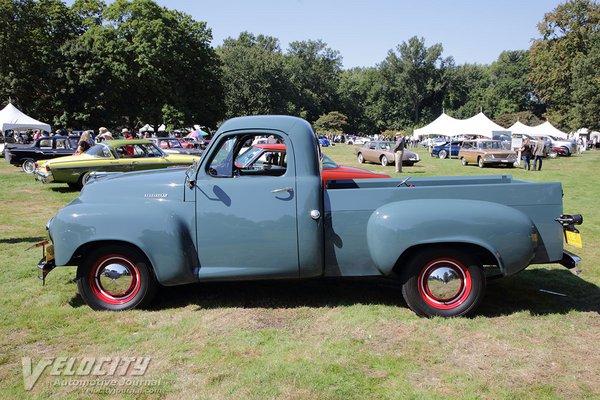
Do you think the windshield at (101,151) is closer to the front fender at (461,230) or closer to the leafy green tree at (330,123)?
the front fender at (461,230)

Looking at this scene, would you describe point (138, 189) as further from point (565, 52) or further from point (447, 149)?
point (565, 52)

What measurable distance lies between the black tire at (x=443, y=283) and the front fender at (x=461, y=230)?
7.9 inches

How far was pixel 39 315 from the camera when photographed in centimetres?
474

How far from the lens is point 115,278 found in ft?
15.5

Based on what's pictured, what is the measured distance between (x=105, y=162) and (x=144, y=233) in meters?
9.52

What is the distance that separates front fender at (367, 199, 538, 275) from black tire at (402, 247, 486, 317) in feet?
0.65

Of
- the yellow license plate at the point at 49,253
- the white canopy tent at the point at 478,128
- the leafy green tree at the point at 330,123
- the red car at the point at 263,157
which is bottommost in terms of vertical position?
the yellow license plate at the point at 49,253

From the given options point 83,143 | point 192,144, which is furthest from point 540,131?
point 83,143

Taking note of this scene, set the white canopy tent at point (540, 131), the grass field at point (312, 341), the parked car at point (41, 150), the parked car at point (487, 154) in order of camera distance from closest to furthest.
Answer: the grass field at point (312, 341)
the parked car at point (41, 150)
the parked car at point (487, 154)
the white canopy tent at point (540, 131)

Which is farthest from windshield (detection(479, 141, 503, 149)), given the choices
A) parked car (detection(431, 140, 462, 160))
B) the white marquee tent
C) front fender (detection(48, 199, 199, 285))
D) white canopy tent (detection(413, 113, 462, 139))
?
front fender (detection(48, 199, 199, 285))

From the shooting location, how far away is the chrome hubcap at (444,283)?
447 centimetres

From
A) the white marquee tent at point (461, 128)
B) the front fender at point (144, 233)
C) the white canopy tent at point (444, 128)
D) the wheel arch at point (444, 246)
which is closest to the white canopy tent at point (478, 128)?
the white marquee tent at point (461, 128)

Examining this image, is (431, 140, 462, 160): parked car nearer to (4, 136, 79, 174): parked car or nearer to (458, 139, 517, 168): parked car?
(458, 139, 517, 168): parked car

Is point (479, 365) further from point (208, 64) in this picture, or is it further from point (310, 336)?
point (208, 64)
